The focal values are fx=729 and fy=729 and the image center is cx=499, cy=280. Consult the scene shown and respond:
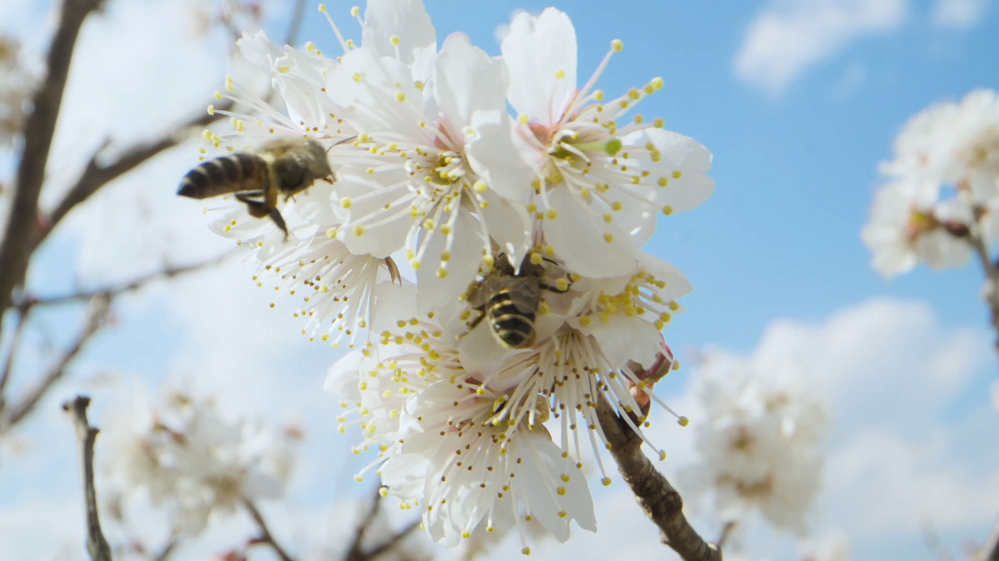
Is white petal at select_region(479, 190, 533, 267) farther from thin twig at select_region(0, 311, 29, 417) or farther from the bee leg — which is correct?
thin twig at select_region(0, 311, 29, 417)

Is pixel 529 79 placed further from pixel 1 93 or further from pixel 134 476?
pixel 1 93

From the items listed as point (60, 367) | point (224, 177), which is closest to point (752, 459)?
point (224, 177)

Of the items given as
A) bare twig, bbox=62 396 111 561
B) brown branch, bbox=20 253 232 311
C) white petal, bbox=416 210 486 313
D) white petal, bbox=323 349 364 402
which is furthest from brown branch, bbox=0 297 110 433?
white petal, bbox=416 210 486 313

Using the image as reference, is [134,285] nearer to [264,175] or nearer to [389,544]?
[389,544]

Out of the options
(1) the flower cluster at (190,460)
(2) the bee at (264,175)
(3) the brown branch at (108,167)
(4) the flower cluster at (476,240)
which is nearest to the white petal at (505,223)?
(4) the flower cluster at (476,240)

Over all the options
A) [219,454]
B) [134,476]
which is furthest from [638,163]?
[134,476]

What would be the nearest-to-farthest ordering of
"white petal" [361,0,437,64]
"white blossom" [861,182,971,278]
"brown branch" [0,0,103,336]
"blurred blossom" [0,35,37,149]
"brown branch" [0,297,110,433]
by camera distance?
"white petal" [361,0,437,64] → "brown branch" [0,0,103,336] → "white blossom" [861,182,971,278] → "brown branch" [0,297,110,433] → "blurred blossom" [0,35,37,149]
